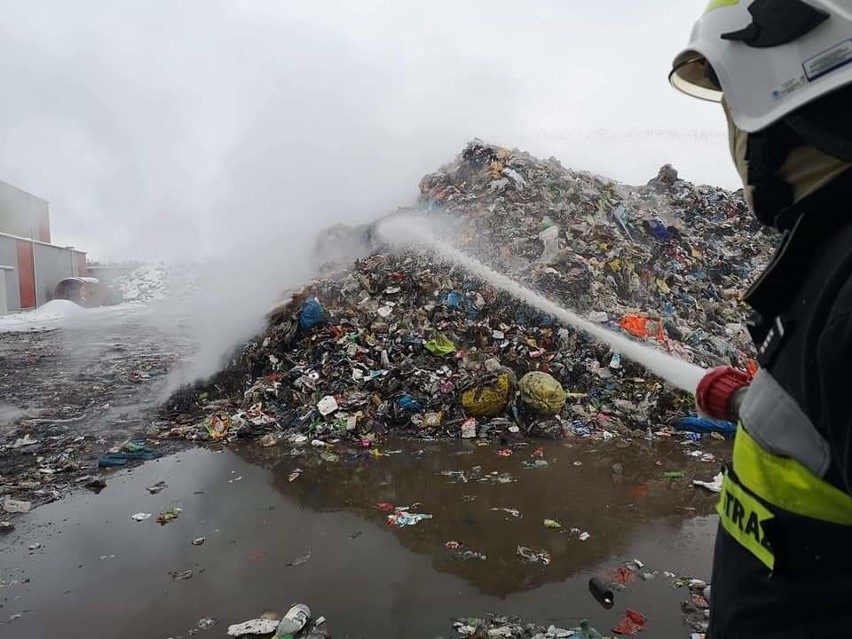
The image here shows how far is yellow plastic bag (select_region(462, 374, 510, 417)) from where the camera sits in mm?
5590

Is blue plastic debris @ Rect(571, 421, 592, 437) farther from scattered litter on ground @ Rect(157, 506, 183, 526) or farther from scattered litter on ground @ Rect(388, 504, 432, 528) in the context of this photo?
scattered litter on ground @ Rect(157, 506, 183, 526)

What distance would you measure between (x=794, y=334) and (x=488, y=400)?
195 inches

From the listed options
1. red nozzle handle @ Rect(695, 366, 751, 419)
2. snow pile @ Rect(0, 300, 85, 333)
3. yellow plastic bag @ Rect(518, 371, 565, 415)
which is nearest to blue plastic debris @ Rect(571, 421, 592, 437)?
yellow plastic bag @ Rect(518, 371, 565, 415)

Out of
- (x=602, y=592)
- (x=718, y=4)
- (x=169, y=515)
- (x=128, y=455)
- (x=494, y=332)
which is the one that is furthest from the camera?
(x=494, y=332)

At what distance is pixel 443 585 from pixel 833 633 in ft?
8.54

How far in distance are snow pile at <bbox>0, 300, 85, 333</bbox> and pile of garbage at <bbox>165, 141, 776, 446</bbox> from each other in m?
12.3

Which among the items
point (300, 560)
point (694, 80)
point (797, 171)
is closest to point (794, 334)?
point (797, 171)

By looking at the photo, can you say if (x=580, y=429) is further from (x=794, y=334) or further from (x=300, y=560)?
(x=794, y=334)

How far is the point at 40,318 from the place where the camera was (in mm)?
17906

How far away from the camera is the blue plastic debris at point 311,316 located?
7152 millimetres

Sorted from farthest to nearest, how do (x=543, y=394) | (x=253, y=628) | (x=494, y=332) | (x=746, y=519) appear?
(x=494, y=332) → (x=543, y=394) → (x=253, y=628) → (x=746, y=519)

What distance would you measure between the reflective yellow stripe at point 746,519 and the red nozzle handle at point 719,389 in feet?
1.03

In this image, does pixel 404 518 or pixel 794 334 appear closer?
pixel 794 334

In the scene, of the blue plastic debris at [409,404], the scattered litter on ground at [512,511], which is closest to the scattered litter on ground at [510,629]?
the scattered litter on ground at [512,511]
